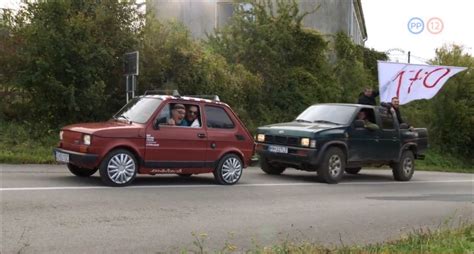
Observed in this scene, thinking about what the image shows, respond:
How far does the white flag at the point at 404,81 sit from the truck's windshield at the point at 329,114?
3980 millimetres

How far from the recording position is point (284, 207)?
9461mm

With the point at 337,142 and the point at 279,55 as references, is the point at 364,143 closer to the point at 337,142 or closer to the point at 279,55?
the point at 337,142

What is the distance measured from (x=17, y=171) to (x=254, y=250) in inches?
280

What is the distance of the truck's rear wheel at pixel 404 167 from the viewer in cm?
1523

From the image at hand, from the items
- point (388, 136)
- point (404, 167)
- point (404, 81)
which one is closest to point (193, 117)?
point (388, 136)

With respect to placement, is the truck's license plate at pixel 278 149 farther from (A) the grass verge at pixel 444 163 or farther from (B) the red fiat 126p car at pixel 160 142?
(A) the grass verge at pixel 444 163

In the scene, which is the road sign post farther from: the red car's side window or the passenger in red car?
the passenger in red car

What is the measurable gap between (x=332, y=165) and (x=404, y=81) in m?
6.27

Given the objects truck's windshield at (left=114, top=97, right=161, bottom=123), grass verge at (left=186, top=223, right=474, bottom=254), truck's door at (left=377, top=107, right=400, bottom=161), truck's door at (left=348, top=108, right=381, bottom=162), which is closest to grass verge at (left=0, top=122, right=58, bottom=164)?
truck's windshield at (left=114, top=97, right=161, bottom=123)

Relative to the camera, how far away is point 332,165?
1314cm

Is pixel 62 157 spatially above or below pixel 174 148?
below

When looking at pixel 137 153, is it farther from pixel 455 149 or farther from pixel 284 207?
pixel 455 149

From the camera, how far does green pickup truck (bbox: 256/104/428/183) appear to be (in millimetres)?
12820

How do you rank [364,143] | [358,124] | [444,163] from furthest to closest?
[444,163] < [364,143] < [358,124]
